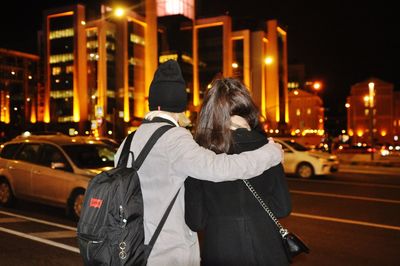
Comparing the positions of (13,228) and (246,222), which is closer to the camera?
(246,222)

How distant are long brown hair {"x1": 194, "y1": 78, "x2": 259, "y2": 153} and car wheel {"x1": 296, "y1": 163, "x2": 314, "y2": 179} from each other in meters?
15.4

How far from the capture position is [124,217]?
231cm

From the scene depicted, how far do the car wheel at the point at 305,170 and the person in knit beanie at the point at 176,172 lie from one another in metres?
15.5

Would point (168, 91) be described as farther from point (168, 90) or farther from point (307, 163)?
point (307, 163)

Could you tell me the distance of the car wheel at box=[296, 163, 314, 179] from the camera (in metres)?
17.5

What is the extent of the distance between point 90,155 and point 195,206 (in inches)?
Answer: 304

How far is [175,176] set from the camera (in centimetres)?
246

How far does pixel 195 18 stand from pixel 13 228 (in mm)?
92469

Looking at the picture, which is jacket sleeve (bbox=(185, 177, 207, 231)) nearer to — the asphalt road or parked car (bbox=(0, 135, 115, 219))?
the asphalt road

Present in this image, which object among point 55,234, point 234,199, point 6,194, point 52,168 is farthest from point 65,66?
point 234,199

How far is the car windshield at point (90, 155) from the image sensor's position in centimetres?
950

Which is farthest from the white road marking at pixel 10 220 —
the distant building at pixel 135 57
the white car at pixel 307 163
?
the distant building at pixel 135 57

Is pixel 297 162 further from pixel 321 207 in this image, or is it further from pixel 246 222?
pixel 246 222

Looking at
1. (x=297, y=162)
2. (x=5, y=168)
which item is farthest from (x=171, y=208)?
(x=297, y=162)
